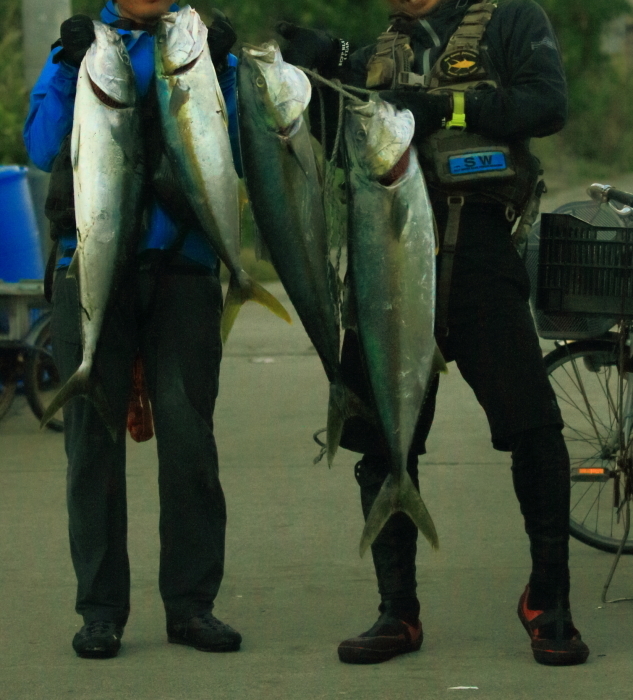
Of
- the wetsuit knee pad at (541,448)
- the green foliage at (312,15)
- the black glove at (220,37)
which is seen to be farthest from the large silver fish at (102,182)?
the green foliage at (312,15)

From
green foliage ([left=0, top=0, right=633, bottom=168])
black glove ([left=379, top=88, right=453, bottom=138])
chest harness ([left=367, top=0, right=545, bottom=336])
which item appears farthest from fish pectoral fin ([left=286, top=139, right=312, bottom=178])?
green foliage ([left=0, top=0, right=633, bottom=168])

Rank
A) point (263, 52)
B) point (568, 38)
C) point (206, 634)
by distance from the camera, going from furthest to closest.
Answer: point (568, 38) < point (206, 634) < point (263, 52)

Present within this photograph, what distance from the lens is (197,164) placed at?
3.84 metres

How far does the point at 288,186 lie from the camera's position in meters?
3.73

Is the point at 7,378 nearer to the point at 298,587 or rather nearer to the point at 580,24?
the point at 298,587

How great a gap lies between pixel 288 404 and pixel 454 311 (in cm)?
437

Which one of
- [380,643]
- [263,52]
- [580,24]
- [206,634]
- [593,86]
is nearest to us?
[263,52]

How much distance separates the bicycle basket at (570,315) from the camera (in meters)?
4.77

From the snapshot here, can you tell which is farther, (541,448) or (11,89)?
(11,89)

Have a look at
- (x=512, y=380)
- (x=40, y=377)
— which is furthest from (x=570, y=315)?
(x=40, y=377)

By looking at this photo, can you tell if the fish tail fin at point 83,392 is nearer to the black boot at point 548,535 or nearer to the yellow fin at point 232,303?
the yellow fin at point 232,303

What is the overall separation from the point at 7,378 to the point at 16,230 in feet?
2.88

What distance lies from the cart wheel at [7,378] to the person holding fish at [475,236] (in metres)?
3.79

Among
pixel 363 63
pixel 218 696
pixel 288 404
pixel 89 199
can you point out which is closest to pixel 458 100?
pixel 363 63
